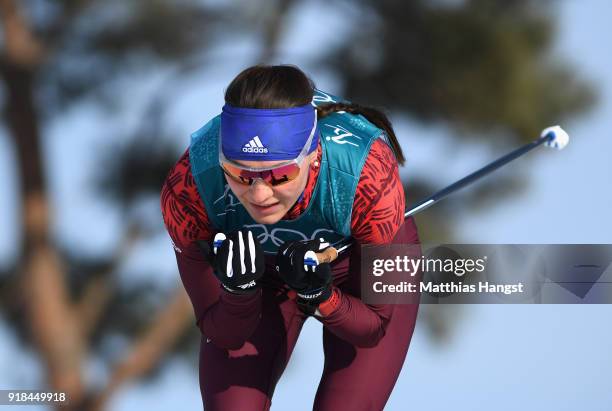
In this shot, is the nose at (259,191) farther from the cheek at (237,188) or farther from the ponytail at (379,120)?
the ponytail at (379,120)

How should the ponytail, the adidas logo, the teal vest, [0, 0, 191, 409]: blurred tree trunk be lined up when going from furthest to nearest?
[0, 0, 191, 409]: blurred tree trunk
the ponytail
the teal vest
the adidas logo

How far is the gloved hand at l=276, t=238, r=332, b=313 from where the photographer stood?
2.52 meters

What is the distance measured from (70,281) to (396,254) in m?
6.77

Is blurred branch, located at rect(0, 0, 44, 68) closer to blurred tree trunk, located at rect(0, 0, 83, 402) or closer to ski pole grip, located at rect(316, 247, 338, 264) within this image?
blurred tree trunk, located at rect(0, 0, 83, 402)

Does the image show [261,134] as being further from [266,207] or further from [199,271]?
[199,271]

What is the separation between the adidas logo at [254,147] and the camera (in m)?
2.47

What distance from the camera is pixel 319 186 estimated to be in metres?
2.63

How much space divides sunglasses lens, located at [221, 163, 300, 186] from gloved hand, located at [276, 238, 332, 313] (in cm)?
16

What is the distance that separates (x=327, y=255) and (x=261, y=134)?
34cm

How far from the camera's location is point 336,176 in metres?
2.61

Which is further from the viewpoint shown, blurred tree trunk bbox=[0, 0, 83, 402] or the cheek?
blurred tree trunk bbox=[0, 0, 83, 402]

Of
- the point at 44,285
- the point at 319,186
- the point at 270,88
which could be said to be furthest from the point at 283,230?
the point at 44,285

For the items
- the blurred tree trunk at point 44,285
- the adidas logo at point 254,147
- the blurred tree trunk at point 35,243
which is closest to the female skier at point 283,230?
the adidas logo at point 254,147

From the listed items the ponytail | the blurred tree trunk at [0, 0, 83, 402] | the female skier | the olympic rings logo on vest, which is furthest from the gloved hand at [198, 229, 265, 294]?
the blurred tree trunk at [0, 0, 83, 402]
